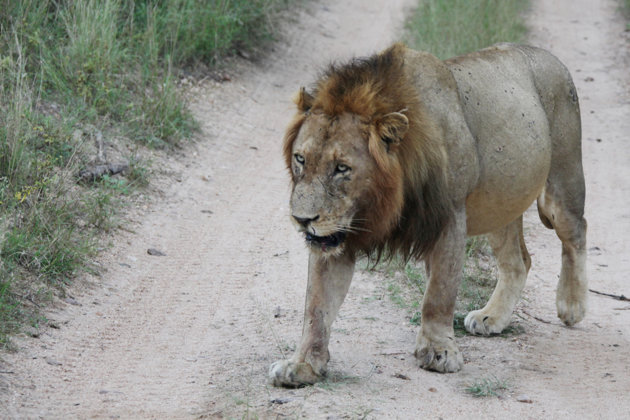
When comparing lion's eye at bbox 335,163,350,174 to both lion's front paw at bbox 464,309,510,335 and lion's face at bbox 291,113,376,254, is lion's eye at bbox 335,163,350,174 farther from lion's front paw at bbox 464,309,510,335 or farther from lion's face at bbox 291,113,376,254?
lion's front paw at bbox 464,309,510,335

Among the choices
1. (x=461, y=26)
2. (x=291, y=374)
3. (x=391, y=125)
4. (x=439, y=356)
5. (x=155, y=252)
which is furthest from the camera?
(x=461, y=26)

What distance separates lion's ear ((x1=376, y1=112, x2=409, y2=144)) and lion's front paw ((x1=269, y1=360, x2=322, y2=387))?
3.50 feet

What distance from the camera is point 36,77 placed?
7.01 meters

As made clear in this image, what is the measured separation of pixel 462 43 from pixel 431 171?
6041 mm

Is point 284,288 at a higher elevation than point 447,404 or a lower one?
lower

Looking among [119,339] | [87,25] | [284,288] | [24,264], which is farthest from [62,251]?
[87,25]

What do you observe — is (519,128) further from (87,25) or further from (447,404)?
(87,25)

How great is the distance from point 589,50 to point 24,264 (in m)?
9.86

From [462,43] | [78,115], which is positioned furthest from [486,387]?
[462,43]

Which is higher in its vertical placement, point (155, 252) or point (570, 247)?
point (570, 247)

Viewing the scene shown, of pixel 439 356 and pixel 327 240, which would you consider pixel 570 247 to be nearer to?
pixel 439 356

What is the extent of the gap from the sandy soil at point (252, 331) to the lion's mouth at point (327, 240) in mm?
635

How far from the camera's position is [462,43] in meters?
9.59

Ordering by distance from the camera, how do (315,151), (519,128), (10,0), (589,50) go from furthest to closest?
(589,50) < (10,0) < (519,128) < (315,151)
